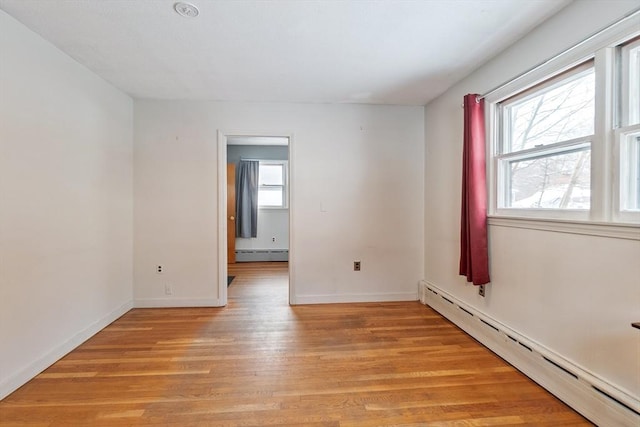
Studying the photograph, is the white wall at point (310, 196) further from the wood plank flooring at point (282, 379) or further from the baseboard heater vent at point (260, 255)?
the baseboard heater vent at point (260, 255)

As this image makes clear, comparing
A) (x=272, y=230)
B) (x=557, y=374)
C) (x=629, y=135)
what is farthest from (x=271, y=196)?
(x=629, y=135)

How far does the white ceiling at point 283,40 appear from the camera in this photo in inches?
68.0

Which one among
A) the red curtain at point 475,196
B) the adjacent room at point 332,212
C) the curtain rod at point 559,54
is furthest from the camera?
the red curtain at point 475,196

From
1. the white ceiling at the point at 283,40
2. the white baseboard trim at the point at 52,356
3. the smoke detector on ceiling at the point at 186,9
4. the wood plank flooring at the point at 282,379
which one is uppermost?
the white ceiling at the point at 283,40

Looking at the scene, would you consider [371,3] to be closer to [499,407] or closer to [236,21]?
[236,21]

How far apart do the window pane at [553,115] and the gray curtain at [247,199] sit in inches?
179

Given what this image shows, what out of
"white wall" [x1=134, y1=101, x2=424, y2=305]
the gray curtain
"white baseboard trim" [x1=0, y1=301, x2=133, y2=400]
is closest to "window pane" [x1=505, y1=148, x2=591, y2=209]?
"white wall" [x1=134, y1=101, x2=424, y2=305]

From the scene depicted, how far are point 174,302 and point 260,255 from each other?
2695 mm

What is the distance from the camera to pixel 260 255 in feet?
19.5

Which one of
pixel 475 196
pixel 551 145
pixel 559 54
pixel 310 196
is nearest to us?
pixel 559 54

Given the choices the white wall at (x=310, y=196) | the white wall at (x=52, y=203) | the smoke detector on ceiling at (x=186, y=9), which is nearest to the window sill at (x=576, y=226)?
the white wall at (x=310, y=196)

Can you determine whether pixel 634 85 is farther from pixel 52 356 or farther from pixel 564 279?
pixel 52 356

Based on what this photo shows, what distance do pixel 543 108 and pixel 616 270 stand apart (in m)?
1.16

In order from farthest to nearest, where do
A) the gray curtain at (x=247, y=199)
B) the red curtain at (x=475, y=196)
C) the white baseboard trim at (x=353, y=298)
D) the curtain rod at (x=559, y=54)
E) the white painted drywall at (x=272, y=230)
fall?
the white painted drywall at (x=272, y=230), the gray curtain at (x=247, y=199), the white baseboard trim at (x=353, y=298), the red curtain at (x=475, y=196), the curtain rod at (x=559, y=54)
